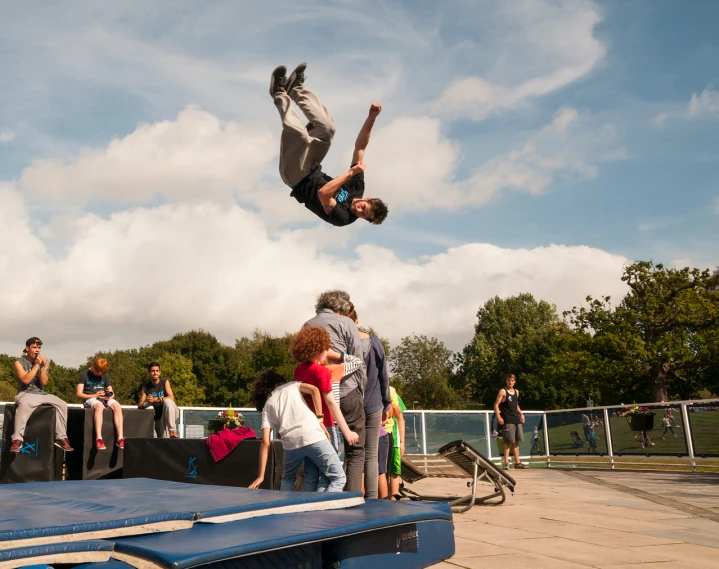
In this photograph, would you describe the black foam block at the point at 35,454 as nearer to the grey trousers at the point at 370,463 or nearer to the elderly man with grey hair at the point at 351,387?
the grey trousers at the point at 370,463

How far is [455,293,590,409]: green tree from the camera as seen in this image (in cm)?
5509

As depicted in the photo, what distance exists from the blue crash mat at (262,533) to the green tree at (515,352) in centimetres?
5291

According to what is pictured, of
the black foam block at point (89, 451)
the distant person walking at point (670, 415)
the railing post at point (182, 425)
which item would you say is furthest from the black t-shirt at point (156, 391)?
the distant person walking at point (670, 415)

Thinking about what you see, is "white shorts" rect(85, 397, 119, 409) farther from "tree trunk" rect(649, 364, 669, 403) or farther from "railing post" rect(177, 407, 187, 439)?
"tree trunk" rect(649, 364, 669, 403)

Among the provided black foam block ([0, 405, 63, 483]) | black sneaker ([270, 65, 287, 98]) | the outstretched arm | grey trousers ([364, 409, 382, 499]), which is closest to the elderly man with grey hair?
grey trousers ([364, 409, 382, 499])

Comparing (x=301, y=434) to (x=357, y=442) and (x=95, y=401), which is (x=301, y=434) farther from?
(x=95, y=401)

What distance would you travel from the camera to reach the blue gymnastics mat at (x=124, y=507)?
247 centimetres

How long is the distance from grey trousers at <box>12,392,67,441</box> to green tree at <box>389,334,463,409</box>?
51.5 m

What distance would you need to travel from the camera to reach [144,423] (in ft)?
29.9

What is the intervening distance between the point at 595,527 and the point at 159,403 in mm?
6304

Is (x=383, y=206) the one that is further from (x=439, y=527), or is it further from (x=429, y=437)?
(x=429, y=437)

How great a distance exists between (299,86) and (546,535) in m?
4.20

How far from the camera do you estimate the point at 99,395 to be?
8.53 metres

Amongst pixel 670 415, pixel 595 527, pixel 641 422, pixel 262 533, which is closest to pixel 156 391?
pixel 595 527
